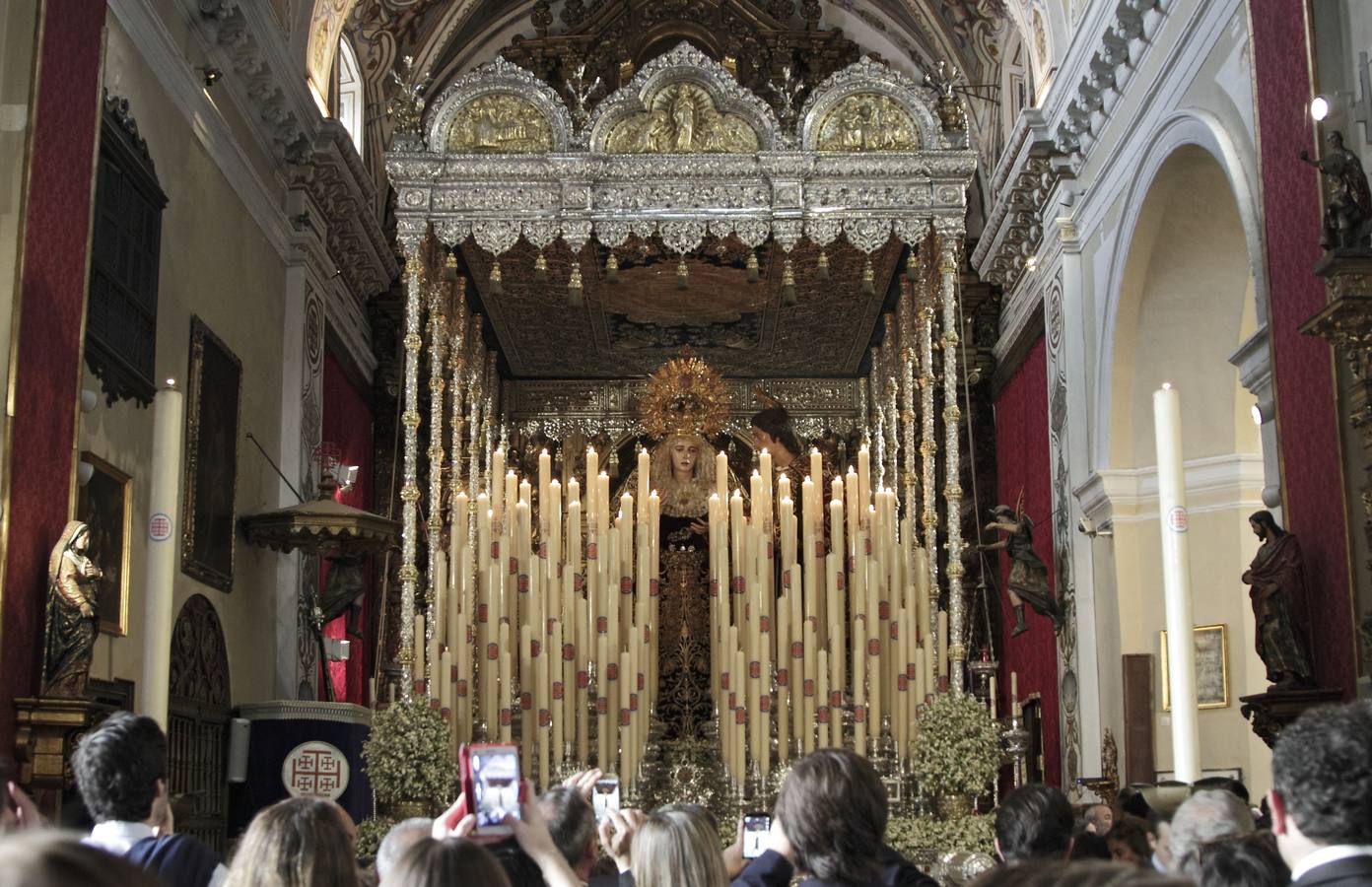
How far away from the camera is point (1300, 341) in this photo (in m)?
8.20

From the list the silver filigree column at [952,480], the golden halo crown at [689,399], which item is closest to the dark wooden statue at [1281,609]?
the silver filigree column at [952,480]

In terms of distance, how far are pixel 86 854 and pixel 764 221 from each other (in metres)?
10.4

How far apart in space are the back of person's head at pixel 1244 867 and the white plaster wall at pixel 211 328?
6.97 meters

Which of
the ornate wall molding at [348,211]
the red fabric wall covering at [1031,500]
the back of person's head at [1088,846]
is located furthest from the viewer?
the red fabric wall covering at [1031,500]

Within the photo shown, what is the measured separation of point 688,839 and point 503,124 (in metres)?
8.65

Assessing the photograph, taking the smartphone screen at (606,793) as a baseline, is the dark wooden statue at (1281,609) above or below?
above

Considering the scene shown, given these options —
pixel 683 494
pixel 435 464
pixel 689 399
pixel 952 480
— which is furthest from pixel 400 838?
pixel 683 494

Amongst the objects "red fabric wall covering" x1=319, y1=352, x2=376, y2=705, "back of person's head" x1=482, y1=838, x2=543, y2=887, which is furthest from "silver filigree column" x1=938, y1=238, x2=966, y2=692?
"back of person's head" x1=482, y1=838, x2=543, y2=887

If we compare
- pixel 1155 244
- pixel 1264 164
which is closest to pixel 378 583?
pixel 1155 244

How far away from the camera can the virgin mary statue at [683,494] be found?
15.6m

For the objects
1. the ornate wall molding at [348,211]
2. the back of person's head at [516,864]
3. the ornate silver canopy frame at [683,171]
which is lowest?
the back of person's head at [516,864]

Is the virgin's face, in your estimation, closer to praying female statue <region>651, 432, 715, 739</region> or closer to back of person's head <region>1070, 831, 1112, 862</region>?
praying female statue <region>651, 432, 715, 739</region>

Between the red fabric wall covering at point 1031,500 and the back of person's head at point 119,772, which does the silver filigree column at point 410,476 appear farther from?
the back of person's head at point 119,772

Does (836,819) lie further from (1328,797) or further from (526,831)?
(1328,797)
